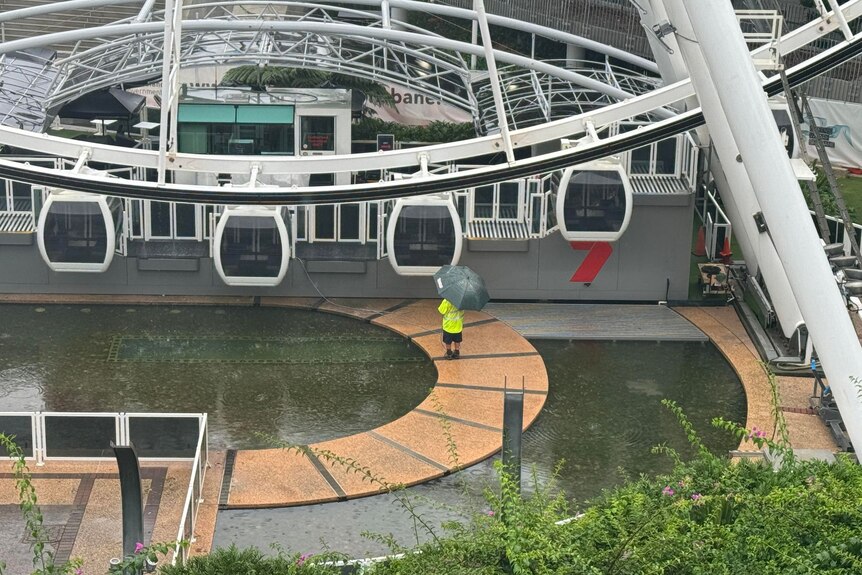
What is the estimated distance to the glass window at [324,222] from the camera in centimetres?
2816

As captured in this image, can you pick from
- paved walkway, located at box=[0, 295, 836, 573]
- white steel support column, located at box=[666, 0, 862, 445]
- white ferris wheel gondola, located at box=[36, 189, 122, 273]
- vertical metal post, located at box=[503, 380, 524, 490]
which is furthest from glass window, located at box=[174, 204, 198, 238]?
vertical metal post, located at box=[503, 380, 524, 490]

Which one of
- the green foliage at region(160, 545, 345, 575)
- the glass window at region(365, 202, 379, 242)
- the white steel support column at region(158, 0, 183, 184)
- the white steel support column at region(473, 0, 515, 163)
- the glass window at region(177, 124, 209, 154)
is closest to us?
the green foliage at region(160, 545, 345, 575)

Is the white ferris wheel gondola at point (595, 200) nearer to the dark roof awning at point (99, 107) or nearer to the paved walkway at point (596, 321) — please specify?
the paved walkway at point (596, 321)

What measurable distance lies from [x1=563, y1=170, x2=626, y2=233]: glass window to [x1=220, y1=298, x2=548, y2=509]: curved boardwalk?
99.8 inches

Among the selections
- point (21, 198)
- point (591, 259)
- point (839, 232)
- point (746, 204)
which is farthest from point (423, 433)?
point (21, 198)

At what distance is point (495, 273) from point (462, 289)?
13.7 ft

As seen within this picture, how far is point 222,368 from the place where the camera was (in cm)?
2461

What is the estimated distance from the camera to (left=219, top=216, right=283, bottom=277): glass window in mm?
26203

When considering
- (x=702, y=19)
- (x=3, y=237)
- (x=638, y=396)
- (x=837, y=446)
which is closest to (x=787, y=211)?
(x=702, y=19)

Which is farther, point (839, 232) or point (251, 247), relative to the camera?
point (839, 232)

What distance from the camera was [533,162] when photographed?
24.2 meters

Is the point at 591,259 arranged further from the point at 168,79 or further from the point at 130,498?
the point at 130,498

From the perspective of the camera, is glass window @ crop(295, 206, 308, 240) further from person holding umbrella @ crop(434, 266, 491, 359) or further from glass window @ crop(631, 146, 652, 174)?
glass window @ crop(631, 146, 652, 174)

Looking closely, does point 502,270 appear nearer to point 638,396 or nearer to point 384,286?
A: point 384,286
